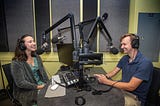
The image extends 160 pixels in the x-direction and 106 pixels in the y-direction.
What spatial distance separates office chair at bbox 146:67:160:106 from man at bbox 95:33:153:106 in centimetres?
5

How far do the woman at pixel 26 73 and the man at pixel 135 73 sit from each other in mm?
727

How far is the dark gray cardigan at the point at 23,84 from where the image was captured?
1705 mm

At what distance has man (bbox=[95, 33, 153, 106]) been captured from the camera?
155 cm

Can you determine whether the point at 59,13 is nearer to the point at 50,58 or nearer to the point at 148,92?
the point at 50,58

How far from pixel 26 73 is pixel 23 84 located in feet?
0.50

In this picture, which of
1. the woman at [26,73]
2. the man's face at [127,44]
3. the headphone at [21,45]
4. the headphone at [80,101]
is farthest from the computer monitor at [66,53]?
the headphone at [80,101]

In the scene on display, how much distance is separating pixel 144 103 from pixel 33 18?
2005mm

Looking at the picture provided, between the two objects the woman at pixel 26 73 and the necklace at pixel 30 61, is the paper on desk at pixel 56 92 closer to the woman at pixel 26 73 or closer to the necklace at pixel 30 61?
the woman at pixel 26 73

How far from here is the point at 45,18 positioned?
2.59 m

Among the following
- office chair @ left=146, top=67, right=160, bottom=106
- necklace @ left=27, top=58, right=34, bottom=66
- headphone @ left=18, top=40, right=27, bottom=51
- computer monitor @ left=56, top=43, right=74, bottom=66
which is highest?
headphone @ left=18, top=40, right=27, bottom=51

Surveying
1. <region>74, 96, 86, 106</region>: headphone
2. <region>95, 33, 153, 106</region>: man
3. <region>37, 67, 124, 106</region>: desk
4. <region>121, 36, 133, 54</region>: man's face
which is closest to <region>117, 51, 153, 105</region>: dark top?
<region>95, 33, 153, 106</region>: man

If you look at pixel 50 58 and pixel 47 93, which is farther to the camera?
pixel 50 58

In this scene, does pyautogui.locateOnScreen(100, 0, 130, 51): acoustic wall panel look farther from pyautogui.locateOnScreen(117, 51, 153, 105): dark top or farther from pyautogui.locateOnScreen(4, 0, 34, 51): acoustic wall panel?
pyautogui.locateOnScreen(4, 0, 34, 51): acoustic wall panel

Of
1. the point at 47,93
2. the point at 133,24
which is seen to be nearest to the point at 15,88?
the point at 47,93
